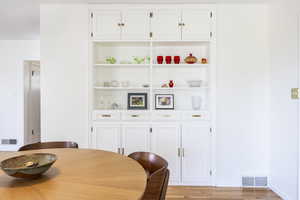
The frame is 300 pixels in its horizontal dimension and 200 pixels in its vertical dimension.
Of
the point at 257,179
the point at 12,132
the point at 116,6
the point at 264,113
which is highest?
the point at 116,6

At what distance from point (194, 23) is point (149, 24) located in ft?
2.04

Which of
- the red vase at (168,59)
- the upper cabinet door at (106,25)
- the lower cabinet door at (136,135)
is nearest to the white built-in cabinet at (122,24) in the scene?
the upper cabinet door at (106,25)

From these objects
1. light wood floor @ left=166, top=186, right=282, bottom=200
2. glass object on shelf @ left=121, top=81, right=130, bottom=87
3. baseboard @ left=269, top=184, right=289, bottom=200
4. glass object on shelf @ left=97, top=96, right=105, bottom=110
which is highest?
glass object on shelf @ left=121, top=81, right=130, bottom=87

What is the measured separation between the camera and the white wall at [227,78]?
3.07 meters

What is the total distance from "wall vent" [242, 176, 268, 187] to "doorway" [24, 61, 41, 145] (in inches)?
179

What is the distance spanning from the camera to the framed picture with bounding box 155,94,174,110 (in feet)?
10.9

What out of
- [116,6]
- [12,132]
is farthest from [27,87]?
[116,6]

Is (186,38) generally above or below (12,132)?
above

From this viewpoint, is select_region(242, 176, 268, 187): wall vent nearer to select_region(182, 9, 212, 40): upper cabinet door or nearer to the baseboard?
the baseboard

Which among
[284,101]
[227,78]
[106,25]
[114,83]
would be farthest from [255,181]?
[106,25]

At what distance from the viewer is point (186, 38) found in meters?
3.07

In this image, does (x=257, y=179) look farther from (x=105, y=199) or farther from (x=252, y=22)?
(x=105, y=199)

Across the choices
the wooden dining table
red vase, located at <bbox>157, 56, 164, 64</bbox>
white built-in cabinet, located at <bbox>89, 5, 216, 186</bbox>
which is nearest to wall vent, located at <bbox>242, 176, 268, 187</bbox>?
white built-in cabinet, located at <bbox>89, 5, 216, 186</bbox>

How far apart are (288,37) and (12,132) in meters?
5.43
